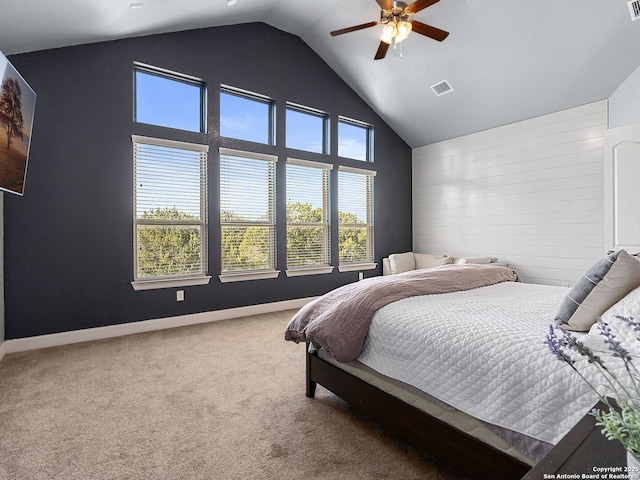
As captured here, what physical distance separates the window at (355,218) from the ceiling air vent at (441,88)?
153cm

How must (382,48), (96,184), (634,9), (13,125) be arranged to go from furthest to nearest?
(382,48)
(96,184)
(634,9)
(13,125)

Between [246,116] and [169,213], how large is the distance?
166 cm

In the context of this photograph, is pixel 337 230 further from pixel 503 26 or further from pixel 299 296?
pixel 503 26

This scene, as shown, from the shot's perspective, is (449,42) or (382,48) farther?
(449,42)

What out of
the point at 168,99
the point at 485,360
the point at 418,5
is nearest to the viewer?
the point at 485,360

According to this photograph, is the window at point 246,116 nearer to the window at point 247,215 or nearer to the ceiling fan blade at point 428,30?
the window at point 247,215

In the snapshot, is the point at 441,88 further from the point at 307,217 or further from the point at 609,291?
the point at 609,291

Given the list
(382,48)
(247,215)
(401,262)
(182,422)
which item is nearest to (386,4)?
(382,48)

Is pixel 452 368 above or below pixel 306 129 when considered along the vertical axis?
below

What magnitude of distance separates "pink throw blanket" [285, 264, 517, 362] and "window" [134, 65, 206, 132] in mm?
3106

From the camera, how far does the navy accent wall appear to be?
337 cm

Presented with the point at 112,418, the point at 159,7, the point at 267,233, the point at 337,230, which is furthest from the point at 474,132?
the point at 112,418

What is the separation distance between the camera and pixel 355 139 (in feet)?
19.5

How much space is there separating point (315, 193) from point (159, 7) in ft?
9.32
